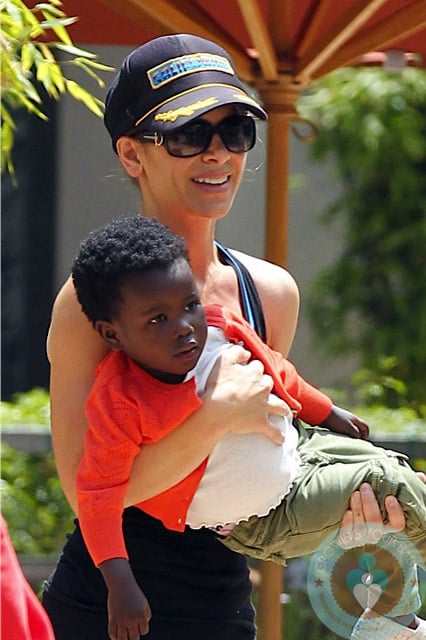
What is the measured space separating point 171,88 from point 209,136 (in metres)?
0.10

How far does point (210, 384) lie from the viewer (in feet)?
7.03

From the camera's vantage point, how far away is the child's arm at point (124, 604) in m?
1.99

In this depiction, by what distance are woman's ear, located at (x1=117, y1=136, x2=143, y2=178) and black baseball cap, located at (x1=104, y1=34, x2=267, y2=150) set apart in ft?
0.05

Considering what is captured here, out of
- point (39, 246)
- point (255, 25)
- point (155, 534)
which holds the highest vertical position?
point (255, 25)

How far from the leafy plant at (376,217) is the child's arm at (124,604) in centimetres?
552

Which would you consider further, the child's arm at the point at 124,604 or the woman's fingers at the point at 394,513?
the woman's fingers at the point at 394,513

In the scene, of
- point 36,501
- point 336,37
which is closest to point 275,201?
point 336,37

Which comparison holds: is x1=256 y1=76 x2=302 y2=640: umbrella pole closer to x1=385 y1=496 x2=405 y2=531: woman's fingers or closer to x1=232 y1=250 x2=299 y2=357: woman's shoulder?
x1=232 y1=250 x2=299 y2=357: woman's shoulder

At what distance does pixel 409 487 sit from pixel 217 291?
47cm

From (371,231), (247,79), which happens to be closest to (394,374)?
(371,231)

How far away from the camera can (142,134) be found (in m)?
Answer: 2.18

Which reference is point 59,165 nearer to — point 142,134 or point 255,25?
point 255,25

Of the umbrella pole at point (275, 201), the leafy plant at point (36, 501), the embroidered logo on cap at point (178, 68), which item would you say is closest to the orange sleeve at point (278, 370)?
the embroidered logo on cap at point (178, 68)

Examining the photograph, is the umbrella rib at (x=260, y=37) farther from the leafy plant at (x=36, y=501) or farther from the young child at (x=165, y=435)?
the leafy plant at (x=36, y=501)
